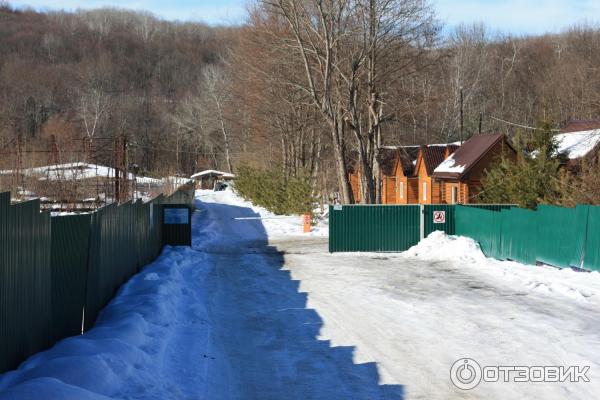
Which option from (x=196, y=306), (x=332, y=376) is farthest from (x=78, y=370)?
(x=196, y=306)

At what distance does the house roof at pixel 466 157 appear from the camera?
39.5m

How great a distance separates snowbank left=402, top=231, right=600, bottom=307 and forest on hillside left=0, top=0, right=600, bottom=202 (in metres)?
10.3

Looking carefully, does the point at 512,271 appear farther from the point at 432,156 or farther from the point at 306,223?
the point at 432,156

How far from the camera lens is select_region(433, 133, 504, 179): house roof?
130ft

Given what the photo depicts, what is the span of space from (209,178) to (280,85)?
6528cm

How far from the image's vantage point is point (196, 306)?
14.2 metres

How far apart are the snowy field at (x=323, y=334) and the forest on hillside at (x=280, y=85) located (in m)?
15.5

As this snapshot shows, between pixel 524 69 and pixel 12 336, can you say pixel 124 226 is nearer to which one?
pixel 12 336

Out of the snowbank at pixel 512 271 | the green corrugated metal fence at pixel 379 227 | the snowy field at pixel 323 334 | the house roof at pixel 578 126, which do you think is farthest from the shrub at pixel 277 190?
the snowy field at pixel 323 334

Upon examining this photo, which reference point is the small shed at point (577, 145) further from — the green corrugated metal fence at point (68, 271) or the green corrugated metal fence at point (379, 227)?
the green corrugated metal fence at point (68, 271)

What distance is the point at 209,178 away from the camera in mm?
107062

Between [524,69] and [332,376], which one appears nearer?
[332,376]

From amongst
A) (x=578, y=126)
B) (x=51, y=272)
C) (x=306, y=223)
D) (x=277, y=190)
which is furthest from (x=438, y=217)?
(x=277, y=190)

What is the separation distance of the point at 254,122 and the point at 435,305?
41954 millimetres
